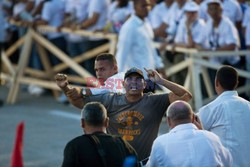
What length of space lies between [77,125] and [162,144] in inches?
261

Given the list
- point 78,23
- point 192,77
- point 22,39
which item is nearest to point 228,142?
point 192,77

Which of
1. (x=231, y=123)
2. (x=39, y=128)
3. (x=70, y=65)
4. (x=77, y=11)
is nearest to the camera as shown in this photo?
(x=231, y=123)

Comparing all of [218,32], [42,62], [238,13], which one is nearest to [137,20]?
[218,32]

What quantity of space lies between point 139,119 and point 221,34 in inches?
216

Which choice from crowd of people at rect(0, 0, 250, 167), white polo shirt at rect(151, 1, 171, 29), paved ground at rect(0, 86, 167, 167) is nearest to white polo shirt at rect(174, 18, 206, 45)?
white polo shirt at rect(151, 1, 171, 29)

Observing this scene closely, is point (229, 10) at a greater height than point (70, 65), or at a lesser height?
greater

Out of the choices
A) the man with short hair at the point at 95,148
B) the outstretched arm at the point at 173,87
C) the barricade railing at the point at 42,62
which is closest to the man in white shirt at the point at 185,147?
the man with short hair at the point at 95,148

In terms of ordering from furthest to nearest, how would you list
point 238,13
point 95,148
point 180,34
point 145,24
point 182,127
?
point 238,13 < point 180,34 < point 145,24 < point 182,127 < point 95,148

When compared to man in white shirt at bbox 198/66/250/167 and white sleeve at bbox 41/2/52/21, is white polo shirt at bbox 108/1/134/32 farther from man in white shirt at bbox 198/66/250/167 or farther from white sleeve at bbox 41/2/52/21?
man in white shirt at bbox 198/66/250/167

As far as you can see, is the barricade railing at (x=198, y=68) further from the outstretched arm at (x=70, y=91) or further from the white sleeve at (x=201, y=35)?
the outstretched arm at (x=70, y=91)

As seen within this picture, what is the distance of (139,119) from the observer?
6.58 metres

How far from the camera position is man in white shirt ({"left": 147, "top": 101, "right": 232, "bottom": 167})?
18.2 feet

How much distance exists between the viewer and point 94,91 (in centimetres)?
692

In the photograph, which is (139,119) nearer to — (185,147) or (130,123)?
(130,123)
